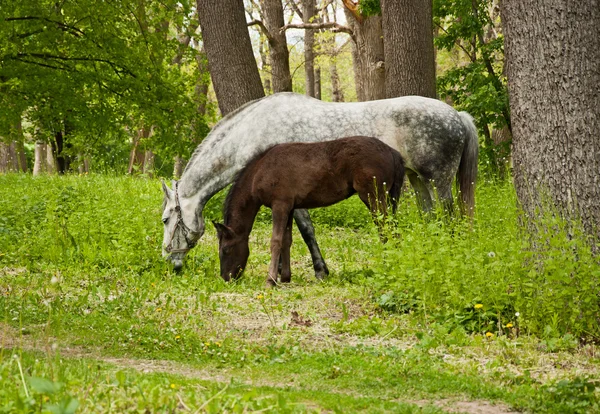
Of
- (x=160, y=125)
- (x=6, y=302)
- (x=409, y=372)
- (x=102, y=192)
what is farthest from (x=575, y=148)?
(x=102, y=192)

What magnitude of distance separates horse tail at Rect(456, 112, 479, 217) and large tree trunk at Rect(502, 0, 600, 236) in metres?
3.31

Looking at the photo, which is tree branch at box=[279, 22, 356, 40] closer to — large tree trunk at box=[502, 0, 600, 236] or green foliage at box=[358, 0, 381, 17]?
green foliage at box=[358, 0, 381, 17]

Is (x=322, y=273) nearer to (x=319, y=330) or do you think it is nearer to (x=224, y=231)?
(x=224, y=231)

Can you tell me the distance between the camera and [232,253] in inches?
395

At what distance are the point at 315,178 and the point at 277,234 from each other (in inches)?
31.3

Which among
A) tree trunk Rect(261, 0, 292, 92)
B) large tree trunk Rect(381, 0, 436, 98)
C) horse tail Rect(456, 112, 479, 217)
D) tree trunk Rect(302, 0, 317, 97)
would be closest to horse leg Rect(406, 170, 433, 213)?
horse tail Rect(456, 112, 479, 217)

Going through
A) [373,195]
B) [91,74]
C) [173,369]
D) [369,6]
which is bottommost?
[173,369]

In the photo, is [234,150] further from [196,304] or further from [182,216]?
[196,304]

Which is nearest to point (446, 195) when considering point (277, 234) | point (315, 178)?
point (315, 178)

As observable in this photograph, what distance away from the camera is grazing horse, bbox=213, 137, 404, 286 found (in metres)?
9.59

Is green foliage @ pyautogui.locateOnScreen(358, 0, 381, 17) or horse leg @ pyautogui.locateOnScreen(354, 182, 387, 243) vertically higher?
green foliage @ pyautogui.locateOnScreen(358, 0, 381, 17)

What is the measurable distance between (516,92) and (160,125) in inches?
328

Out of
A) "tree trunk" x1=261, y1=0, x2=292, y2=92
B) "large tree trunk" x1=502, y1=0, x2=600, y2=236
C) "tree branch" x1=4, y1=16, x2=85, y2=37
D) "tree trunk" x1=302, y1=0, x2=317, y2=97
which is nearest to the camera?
"large tree trunk" x1=502, y1=0, x2=600, y2=236

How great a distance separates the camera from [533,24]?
24.3 ft
